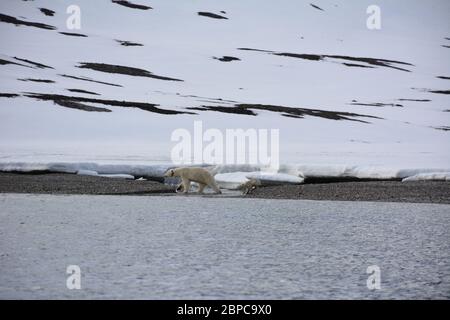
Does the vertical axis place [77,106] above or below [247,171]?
above

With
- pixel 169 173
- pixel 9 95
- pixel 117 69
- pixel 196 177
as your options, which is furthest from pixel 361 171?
pixel 117 69

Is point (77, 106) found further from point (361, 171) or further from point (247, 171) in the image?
point (361, 171)

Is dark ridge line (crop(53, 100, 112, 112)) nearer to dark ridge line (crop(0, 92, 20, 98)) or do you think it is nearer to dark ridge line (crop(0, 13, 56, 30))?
dark ridge line (crop(0, 92, 20, 98))

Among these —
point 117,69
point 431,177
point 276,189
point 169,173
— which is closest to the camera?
point 276,189

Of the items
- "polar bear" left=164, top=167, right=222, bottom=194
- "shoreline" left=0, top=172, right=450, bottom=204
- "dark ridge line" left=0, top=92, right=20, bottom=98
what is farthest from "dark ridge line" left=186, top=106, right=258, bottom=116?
"polar bear" left=164, top=167, right=222, bottom=194

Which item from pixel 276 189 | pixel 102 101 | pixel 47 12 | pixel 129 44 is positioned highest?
pixel 47 12

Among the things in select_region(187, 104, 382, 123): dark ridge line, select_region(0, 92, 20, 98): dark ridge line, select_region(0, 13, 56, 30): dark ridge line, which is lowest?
select_region(187, 104, 382, 123): dark ridge line

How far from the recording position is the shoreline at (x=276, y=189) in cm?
909

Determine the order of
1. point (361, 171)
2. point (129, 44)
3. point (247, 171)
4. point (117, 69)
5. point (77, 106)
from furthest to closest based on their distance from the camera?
point (129, 44)
point (117, 69)
point (77, 106)
point (247, 171)
point (361, 171)

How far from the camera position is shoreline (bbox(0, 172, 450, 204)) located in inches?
358

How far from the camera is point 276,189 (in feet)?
32.7

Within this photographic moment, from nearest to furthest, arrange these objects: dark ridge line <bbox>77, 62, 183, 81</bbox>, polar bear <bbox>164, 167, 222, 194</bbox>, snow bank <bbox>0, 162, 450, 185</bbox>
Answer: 1. polar bear <bbox>164, 167, 222, 194</bbox>
2. snow bank <bbox>0, 162, 450, 185</bbox>
3. dark ridge line <bbox>77, 62, 183, 81</bbox>

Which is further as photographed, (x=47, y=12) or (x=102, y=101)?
(x=47, y=12)
